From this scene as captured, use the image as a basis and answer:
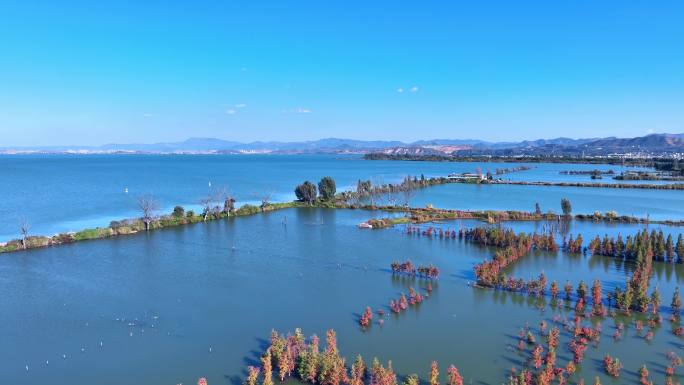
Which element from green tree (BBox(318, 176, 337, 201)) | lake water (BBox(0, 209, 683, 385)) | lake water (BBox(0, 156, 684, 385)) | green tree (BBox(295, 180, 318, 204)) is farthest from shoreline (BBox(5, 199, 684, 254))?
green tree (BBox(318, 176, 337, 201))

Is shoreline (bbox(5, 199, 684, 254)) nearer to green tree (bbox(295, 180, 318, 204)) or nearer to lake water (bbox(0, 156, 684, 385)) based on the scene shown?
lake water (bbox(0, 156, 684, 385))

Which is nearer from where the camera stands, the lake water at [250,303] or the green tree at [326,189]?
the lake water at [250,303]

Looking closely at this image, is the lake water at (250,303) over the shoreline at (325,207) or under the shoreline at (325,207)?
under

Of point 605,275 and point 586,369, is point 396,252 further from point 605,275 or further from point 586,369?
point 586,369

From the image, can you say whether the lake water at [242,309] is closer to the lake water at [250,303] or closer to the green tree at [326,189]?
the lake water at [250,303]

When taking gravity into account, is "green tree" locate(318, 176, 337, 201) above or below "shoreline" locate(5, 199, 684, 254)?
above

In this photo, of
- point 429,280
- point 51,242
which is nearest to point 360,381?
point 429,280

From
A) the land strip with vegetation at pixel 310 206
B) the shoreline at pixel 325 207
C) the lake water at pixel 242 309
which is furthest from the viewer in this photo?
the land strip with vegetation at pixel 310 206

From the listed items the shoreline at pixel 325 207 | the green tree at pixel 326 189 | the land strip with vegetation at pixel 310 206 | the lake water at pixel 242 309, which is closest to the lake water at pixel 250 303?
the lake water at pixel 242 309
